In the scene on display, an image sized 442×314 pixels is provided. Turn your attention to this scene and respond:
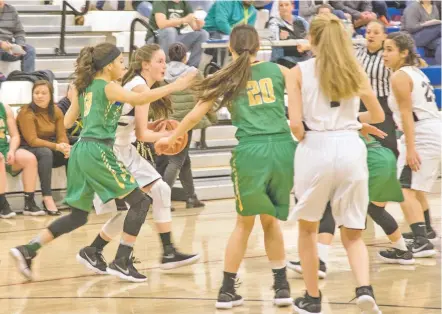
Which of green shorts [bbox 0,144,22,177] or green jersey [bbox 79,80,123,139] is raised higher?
green jersey [bbox 79,80,123,139]

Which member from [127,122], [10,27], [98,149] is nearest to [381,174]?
[127,122]

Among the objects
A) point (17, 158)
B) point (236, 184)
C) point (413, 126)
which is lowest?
point (17, 158)

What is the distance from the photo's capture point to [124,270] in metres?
5.88

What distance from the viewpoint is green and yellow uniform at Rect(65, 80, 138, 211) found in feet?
18.6

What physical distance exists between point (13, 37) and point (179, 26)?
1909mm

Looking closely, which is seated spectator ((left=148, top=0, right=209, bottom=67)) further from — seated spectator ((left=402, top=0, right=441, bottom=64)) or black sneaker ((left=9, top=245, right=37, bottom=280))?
black sneaker ((left=9, top=245, right=37, bottom=280))

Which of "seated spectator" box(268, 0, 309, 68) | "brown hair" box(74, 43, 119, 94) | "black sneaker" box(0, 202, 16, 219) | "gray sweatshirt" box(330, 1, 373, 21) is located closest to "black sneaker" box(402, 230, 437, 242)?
"brown hair" box(74, 43, 119, 94)

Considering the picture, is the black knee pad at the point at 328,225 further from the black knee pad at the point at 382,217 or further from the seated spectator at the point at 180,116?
the seated spectator at the point at 180,116

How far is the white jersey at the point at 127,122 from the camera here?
5949 mm

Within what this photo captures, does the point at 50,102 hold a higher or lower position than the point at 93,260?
higher

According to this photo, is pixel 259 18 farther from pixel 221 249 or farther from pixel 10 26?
pixel 221 249

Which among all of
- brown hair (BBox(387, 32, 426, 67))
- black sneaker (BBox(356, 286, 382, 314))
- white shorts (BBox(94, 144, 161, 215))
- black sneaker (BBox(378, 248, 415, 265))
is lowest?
black sneaker (BBox(378, 248, 415, 265))

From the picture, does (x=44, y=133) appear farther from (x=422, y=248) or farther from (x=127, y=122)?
(x=422, y=248)

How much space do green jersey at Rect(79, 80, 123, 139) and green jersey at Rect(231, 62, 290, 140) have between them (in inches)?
39.4
